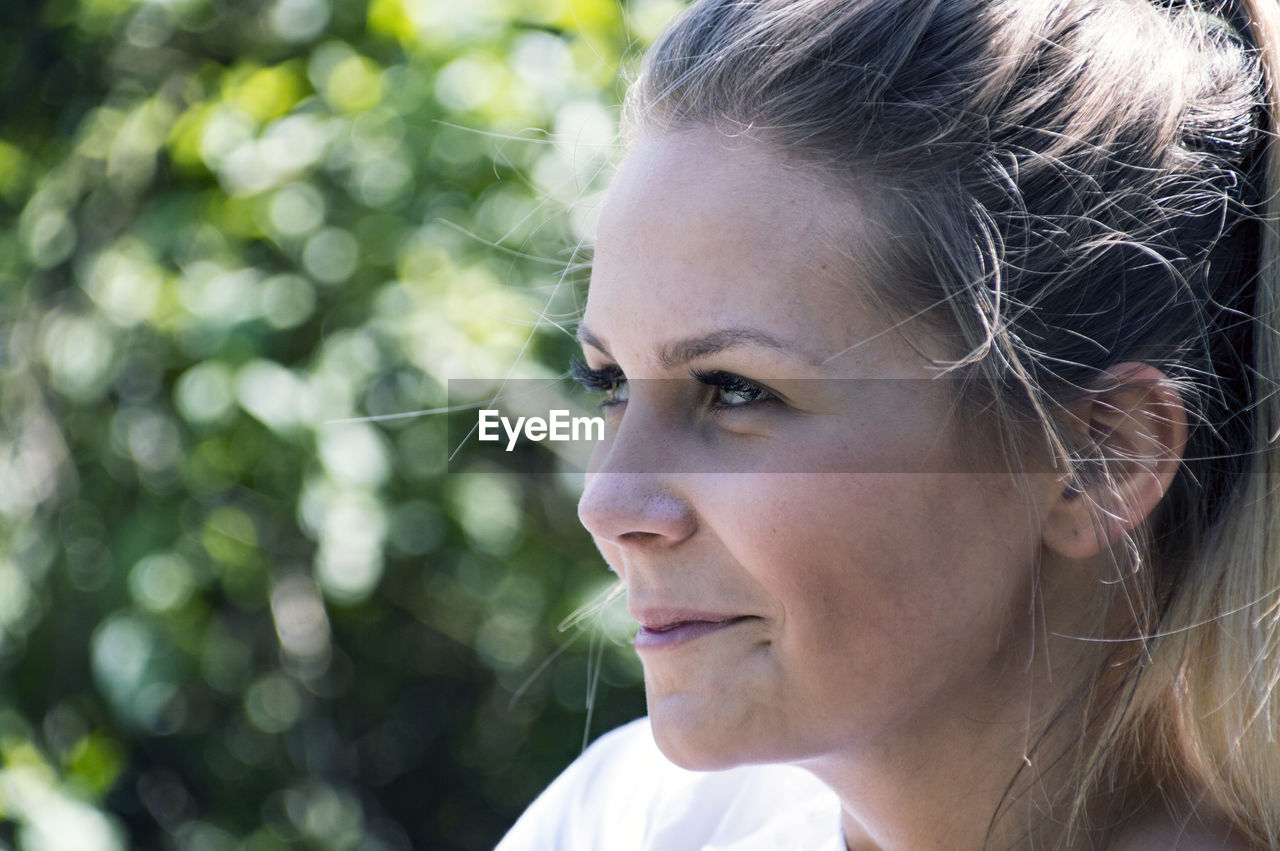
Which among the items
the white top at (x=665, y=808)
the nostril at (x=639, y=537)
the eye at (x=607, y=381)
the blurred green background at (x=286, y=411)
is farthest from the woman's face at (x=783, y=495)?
the blurred green background at (x=286, y=411)

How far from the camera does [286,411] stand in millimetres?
1849

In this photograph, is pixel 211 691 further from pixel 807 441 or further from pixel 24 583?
pixel 807 441

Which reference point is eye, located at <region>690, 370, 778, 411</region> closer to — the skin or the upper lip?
the skin

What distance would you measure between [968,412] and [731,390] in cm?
22

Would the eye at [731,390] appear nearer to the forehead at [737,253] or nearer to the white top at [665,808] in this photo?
the forehead at [737,253]

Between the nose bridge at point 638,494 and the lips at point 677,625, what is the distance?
0.07 metres

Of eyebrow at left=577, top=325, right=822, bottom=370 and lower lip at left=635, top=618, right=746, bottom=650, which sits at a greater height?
eyebrow at left=577, top=325, right=822, bottom=370

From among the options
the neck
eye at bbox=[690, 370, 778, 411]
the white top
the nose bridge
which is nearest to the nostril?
the nose bridge

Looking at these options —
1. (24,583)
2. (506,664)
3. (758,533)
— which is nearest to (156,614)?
(24,583)

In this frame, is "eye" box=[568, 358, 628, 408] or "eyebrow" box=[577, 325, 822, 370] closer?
"eyebrow" box=[577, 325, 822, 370]

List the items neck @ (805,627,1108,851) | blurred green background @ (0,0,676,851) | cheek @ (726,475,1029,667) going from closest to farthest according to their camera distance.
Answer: cheek @ (726,475,1029,667) < neck @ (805,627,1108,851) < blurred green background @ (0,0,676,851)

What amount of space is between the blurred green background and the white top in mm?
228

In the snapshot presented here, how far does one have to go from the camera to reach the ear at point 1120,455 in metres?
1.17

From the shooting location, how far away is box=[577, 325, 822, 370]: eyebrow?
44.0 inches
